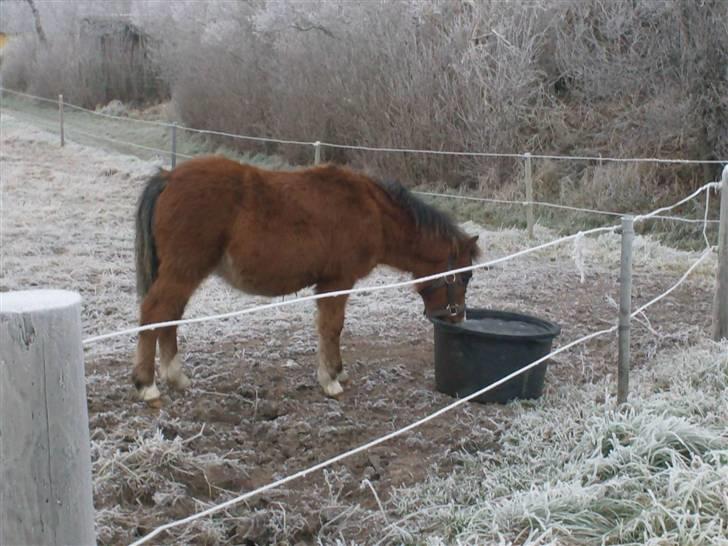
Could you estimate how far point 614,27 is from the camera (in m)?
11.9

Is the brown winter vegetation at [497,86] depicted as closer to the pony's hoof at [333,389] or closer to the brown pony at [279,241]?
the brown pony at [279,241]

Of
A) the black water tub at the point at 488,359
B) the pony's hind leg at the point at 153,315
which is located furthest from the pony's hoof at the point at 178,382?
the black water tub at the point at 488,359

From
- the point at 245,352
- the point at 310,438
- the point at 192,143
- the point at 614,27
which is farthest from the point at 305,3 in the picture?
the point at 310,438

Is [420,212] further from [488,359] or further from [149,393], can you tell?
[149,393]

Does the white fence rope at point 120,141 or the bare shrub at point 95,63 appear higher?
the bare shrub at point 95,63

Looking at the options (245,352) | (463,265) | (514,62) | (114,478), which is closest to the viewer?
(114,478)

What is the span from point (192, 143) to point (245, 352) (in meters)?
15.5

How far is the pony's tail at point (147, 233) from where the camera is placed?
15.1ft

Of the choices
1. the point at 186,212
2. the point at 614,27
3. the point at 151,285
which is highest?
the point at 614,27

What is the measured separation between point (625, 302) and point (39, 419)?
3201 millimetres

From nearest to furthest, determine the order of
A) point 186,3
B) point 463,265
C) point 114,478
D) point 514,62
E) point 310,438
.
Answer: point 114,478, point 310,438, point 463,265, point 514,62, point 186,3

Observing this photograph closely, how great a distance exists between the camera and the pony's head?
5090mm

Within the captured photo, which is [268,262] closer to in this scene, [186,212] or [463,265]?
[186,212]

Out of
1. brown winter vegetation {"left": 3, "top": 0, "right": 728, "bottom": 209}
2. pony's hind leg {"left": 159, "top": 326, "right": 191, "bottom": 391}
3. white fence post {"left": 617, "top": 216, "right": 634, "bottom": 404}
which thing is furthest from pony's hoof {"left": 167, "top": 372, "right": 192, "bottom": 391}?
brown winter vegetation {"left": 3, "top": 0, "right": 728, "bottom": 209}
